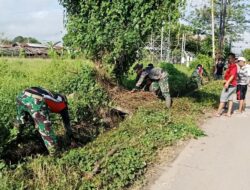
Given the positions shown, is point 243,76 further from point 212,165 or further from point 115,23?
point 212,165

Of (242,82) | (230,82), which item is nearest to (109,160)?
(230,82)

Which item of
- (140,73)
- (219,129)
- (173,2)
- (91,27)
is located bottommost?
(219,129)

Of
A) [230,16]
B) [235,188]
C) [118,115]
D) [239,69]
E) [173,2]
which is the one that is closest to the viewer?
[235,188]

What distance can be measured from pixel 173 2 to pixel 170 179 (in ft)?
22.0

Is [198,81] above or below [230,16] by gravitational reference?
below

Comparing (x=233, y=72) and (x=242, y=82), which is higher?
(x=233, y=72)

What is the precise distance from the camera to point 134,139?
25.6 ft

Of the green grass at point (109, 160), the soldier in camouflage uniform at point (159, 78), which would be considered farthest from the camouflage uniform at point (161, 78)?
the green grass at point (109, 160)

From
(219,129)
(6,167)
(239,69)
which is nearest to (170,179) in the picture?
(6,167)

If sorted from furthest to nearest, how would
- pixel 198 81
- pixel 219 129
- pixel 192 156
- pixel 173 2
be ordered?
pixel 198 81 → pixel 173 2 → pixel 219 129 → pixel 192 156

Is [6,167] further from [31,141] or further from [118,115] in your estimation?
[118,115]

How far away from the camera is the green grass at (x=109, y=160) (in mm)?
5301

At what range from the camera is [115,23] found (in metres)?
11.5

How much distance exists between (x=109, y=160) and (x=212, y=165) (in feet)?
6.39
